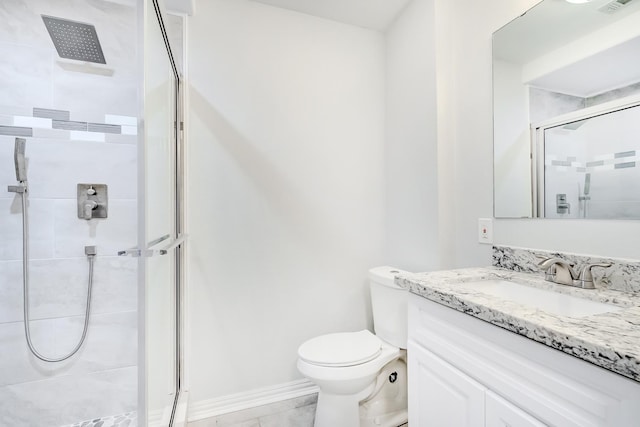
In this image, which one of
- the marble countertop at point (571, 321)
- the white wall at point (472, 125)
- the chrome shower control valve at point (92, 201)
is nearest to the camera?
the marble countertop at point (571, 321)

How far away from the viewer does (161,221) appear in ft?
3.63

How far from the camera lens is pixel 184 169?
5.09 ft

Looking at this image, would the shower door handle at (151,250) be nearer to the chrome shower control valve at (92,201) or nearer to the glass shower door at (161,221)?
the glass shower door at (161,221)

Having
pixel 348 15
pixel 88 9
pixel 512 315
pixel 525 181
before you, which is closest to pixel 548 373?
pixel 512 315

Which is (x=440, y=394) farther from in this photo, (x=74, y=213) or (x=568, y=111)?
(x=74, y=213)

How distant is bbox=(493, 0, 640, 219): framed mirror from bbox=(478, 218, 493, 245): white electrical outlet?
0.21ft

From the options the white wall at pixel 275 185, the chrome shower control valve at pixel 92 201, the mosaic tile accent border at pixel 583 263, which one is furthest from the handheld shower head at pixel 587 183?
the chrome shower control valve at pixel 92 201

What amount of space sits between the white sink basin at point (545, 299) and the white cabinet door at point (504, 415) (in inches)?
14.4

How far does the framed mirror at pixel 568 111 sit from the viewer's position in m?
0.95

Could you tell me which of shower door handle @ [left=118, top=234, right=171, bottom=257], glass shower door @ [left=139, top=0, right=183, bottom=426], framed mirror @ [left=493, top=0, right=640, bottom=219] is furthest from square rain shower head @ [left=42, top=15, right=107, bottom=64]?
framed mirror @ [left=493, top=0, right=640, bottom=219]

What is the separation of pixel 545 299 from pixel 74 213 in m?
2.17

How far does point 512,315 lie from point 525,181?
807 mm

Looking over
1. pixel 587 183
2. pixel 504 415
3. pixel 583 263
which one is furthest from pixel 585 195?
pixel 504 415

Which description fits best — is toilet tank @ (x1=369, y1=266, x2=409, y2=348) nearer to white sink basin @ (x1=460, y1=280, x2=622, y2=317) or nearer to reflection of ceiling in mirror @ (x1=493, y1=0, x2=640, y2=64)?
white sink basin @ (x1=460, y1=280, x2=622, y2=317)
